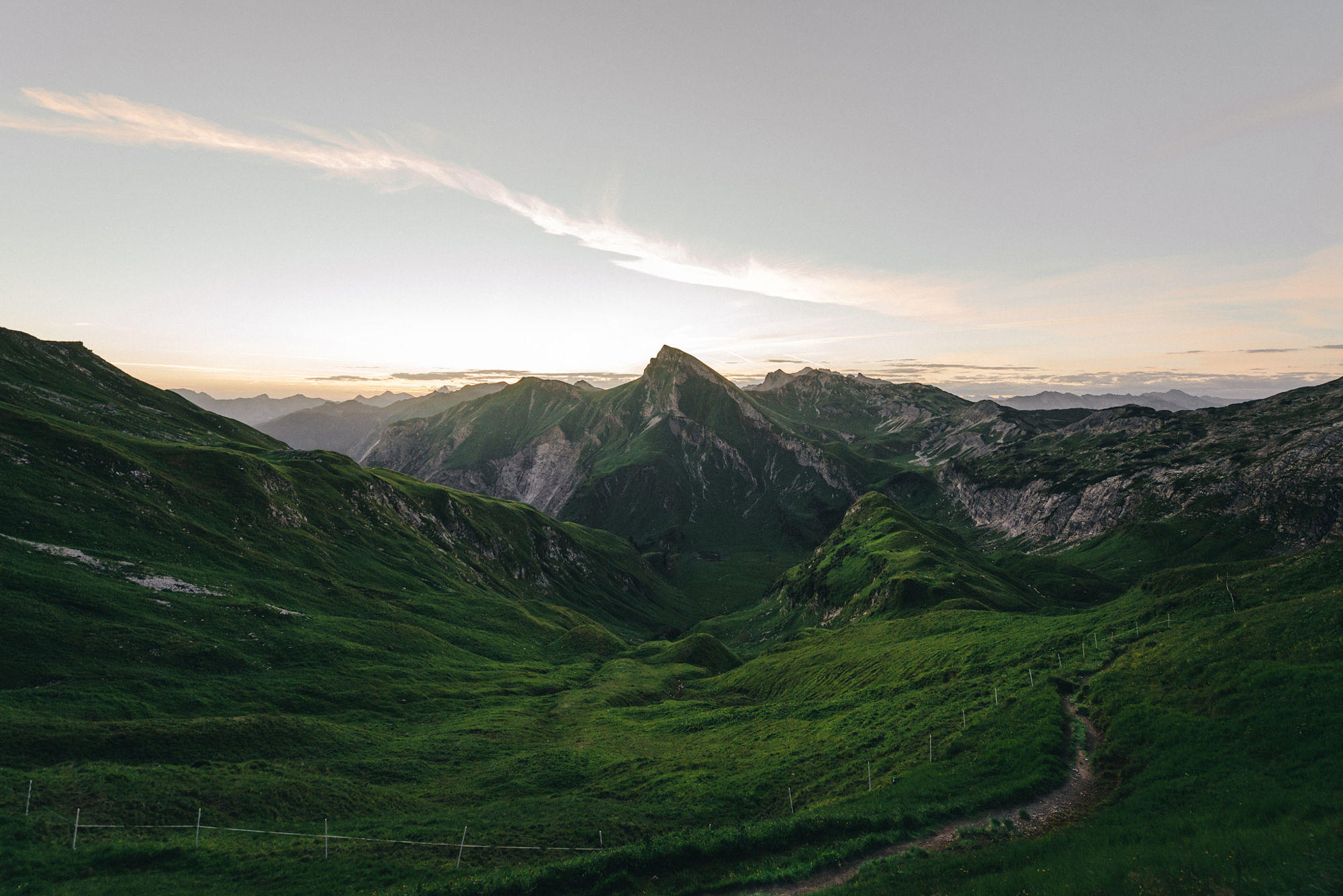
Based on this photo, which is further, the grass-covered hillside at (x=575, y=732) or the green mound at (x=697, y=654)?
the green mound at (x=697, y=654)

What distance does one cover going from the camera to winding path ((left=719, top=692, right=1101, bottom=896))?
25750 mm

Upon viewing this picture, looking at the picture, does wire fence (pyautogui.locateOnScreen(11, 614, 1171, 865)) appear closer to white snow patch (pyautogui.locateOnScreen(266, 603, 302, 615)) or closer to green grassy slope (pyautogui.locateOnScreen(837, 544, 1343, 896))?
green grassy slope (pyautogui.locateOnScreen(837, 544, 1343, 896))

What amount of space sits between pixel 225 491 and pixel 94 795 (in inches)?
3949

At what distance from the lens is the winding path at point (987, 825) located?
1014 inches

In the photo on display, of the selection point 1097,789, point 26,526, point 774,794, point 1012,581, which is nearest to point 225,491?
point 26,526

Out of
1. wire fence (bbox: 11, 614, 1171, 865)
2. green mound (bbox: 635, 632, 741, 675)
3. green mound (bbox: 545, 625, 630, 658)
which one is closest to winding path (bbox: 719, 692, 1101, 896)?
wire fence (bbox: 11, 614, 1171, 865)

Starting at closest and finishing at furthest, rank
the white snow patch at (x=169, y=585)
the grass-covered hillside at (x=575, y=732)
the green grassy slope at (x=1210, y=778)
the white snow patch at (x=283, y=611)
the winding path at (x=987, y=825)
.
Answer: the green grassy slope at (x=1210, y=778) → the winding path at (x=987, y=825) → the grass-covered hillside at (x=575, y=732) → the white snow patch at (x=169, y=585) → the white snow patch at (x=283, y=611)

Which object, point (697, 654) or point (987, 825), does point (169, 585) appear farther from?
point (987, 825)

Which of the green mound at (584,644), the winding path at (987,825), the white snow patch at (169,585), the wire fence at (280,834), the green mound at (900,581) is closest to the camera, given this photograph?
the winding path at (987,825)

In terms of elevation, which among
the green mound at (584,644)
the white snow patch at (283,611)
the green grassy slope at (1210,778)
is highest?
the green grassy slope at (1210,778)

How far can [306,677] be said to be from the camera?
7212 centimetres

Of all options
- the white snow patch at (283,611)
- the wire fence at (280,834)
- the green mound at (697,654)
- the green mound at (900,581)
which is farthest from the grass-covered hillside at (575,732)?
the green mound at (697,654)

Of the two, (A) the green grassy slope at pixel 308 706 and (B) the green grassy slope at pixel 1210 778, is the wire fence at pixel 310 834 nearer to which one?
(A) the green grassy slope at pixel 308 706

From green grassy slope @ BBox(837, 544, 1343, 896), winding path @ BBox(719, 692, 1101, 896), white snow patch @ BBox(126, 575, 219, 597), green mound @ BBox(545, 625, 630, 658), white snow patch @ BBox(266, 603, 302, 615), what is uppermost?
green grassy slope @ BBox(837, 544, 1343, 896)
